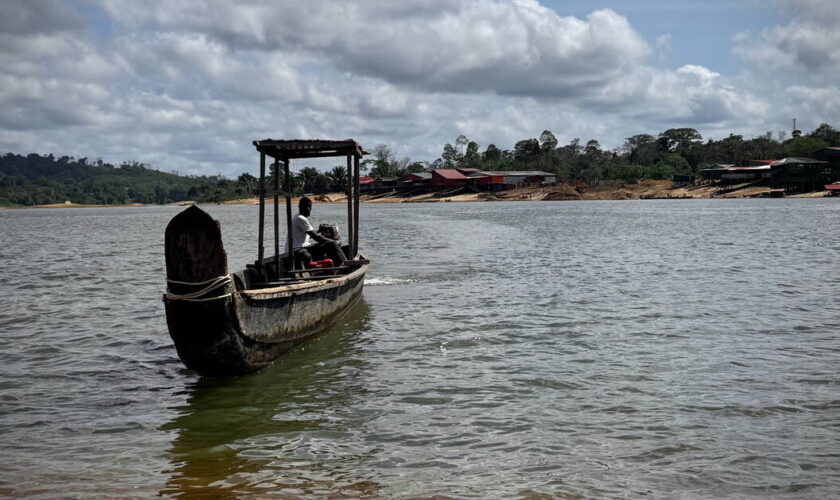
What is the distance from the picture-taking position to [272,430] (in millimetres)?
7609

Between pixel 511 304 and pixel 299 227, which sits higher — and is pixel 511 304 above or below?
below

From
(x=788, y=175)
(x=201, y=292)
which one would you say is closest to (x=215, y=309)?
(x=201, y=292)

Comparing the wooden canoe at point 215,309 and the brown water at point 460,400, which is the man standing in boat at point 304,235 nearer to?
the brown water at point 460,400

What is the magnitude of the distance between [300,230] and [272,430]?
22.6 ft

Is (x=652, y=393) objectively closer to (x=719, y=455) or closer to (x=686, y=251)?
(x=719, y=455)

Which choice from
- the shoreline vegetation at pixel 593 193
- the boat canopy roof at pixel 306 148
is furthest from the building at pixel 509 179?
the boat canopy roof at pixel 306 148

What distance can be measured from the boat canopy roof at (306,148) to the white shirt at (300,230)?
→ 1294mm

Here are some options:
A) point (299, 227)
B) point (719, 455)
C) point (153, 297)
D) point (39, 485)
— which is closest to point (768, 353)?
point (719, 455)

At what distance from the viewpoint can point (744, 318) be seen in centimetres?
1323

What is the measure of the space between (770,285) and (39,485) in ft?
54.3

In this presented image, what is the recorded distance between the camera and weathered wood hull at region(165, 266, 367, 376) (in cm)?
835

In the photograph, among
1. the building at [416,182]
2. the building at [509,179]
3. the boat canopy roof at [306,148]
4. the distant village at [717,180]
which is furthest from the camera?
the building at [416,182]

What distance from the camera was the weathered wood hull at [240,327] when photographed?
27.4ft

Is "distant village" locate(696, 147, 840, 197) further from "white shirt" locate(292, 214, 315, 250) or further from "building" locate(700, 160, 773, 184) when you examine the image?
"white shirt" locate(292, 214, 315, 250)
